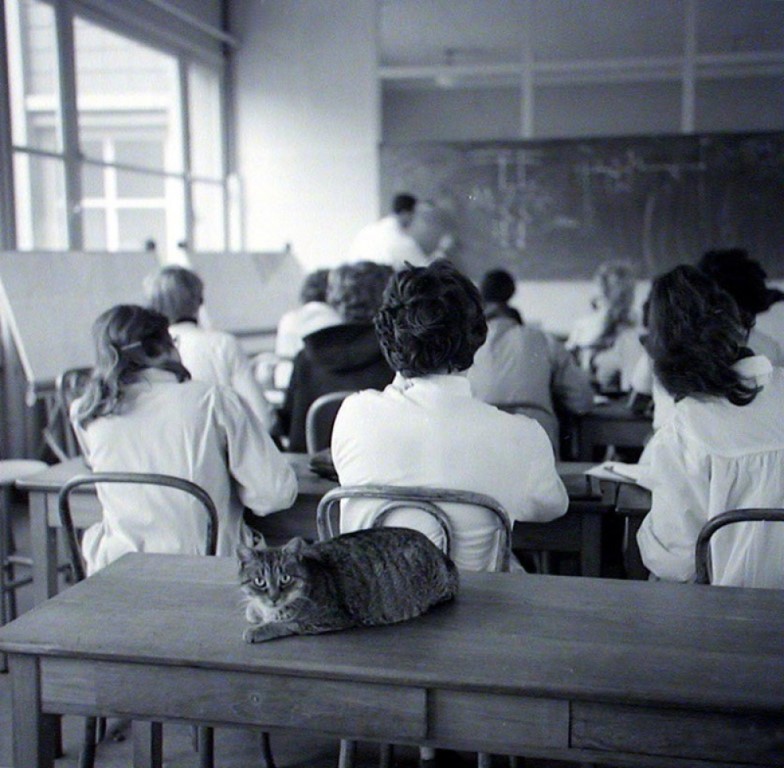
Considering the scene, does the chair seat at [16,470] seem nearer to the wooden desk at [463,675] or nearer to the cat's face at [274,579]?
the wooden desk at [463,675]

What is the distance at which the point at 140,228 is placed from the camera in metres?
6.86

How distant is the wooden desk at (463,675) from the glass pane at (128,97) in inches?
192

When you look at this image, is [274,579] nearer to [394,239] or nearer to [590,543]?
[590,543]

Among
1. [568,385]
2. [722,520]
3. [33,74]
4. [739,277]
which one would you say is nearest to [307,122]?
[33,74]

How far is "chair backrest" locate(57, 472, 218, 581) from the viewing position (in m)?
2.00

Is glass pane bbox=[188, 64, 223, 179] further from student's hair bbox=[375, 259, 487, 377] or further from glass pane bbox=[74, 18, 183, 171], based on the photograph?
student's hair bbox=[375, 259, 487, 377]

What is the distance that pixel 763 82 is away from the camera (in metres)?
8.62

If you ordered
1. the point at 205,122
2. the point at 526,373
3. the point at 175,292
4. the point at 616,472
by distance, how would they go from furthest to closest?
the point at 205,122
the point at 175,292
the point at 526,373
the point at 616,472

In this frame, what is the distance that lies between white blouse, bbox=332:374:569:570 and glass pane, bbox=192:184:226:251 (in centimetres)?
567

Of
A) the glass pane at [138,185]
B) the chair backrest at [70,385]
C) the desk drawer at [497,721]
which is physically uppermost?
the glass pane at [138,185]

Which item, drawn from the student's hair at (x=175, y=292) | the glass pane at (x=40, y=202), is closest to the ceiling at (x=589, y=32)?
the glass pane at (x=40, y=202)

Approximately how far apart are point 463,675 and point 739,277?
7.55ft

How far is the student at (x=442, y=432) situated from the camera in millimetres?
1891

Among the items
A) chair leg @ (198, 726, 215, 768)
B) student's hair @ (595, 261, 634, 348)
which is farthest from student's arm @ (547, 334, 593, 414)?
chair leg @ (198, 726, 215, 768)
